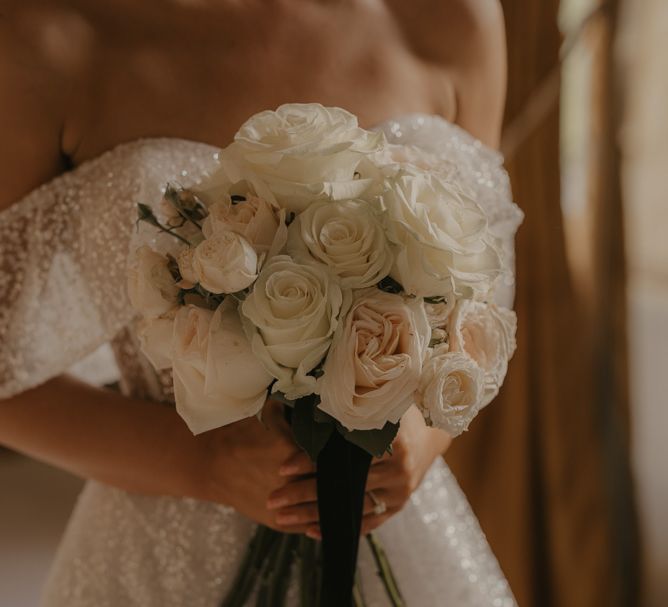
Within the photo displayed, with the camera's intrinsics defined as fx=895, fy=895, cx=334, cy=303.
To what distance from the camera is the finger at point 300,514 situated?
0.93 m

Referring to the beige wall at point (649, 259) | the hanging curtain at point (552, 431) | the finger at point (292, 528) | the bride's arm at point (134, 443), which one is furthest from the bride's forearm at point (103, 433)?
the beige wall at point (649, 259)

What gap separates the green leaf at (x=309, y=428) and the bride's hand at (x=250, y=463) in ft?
0.65

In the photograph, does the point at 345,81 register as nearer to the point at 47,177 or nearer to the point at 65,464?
the point at 47,177

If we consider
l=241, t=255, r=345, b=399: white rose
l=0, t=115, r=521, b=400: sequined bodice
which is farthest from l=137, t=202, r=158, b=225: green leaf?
l=0, t=115, r=521, b=400: sequined bodice

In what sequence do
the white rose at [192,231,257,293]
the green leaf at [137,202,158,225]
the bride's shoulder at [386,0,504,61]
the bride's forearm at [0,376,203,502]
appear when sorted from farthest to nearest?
the bride's shoulder at [386,0,504,61], the bride's forearm at [0,376,203,502], the green leaf at [137,202,158,225], the white rose at [192,231,257,293]

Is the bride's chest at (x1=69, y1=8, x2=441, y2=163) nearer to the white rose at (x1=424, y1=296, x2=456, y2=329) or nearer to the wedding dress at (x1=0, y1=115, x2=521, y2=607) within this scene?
the wedding dress at (x1=0, y1=115, x2=521, y2=607)

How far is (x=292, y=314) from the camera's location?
24.9 inches

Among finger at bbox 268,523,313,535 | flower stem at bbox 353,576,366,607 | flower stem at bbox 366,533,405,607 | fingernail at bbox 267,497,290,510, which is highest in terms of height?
fingernail at bbox 267,497,290,510

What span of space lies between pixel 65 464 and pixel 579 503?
1.60m

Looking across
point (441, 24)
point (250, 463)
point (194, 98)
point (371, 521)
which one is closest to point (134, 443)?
point (250, 463)

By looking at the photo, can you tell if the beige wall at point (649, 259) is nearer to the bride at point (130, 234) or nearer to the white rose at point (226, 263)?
the bride at point (130, 234)

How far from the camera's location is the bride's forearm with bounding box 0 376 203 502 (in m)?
1.02

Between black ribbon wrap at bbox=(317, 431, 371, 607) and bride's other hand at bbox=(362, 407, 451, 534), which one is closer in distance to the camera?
black ribbon wrap at bbox=(317, 431, 371, 607)

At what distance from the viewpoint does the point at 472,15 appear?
119 cm
